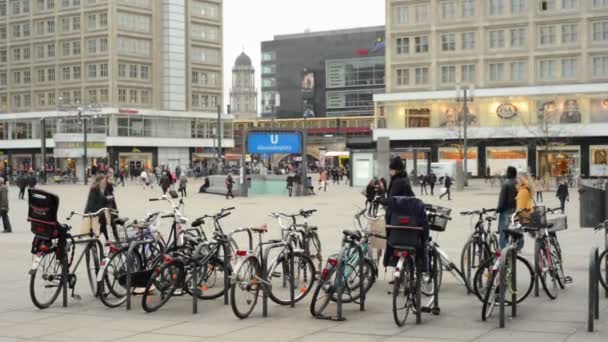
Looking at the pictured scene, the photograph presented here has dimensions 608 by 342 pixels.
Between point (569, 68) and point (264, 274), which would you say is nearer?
point (264, 274)

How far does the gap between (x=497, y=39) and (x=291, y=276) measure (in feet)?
237

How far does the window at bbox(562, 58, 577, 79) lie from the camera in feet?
256

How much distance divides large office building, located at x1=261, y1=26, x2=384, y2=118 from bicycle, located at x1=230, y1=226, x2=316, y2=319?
131 m

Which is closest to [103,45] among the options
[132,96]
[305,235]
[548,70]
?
[132,96]

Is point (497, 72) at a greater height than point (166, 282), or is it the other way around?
point (497, 72)

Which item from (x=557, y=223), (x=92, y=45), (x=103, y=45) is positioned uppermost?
(x=92, y=45)

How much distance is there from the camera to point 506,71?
80500mm

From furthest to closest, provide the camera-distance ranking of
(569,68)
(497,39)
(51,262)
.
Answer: (497,39), (569,68), (51,262)

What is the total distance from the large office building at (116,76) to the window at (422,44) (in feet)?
104

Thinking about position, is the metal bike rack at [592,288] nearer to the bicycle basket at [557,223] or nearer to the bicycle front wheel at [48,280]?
the bicycle basket at [557,223]

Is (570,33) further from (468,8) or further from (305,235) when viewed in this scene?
(305,235)

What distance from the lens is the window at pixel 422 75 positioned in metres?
83.8

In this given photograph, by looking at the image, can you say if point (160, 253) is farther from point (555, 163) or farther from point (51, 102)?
point (51, 102)

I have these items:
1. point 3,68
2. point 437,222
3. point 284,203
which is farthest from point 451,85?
point 437,222
